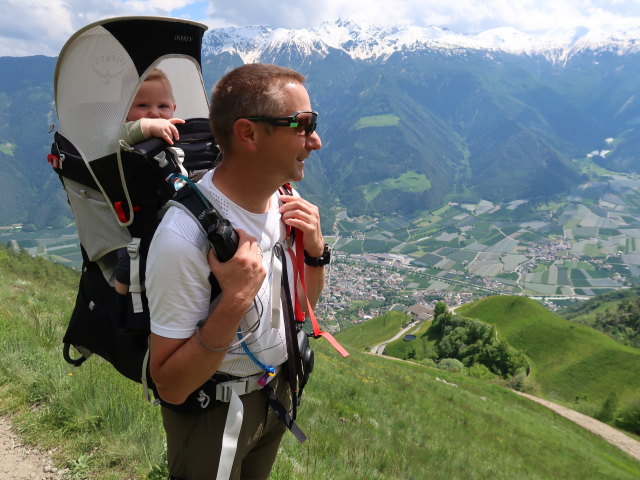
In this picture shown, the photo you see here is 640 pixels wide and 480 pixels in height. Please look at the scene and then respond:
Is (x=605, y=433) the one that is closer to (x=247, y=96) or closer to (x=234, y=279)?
(x=234, y=279)

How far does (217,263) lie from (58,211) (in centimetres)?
23044

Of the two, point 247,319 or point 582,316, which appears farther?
point 582,316

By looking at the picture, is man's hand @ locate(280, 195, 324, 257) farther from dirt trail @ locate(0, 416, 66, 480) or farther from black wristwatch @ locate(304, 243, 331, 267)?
dirt trail @ locate(0, 416, 66, 480)

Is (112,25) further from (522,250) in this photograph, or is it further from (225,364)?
(522,250)

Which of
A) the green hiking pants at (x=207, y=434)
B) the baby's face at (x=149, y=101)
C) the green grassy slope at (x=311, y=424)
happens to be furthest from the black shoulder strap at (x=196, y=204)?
the green grassy slope at (x=311, y=424)

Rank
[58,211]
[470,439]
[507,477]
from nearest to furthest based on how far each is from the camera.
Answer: [507,477] < [470,439] < [58,211]

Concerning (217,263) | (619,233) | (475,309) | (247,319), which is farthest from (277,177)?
(619,233)

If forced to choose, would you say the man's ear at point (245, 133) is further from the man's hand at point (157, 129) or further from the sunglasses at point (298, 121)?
the man's hand at point (157, 129)

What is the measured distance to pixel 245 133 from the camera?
1.84 m

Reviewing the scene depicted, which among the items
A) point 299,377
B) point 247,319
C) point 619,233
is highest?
point 247,319

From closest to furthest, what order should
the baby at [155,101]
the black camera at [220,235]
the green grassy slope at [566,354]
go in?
the black camera at [220,235]
the baby at [155,101]
the green grassy slope at [566,354]

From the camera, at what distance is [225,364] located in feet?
6.55

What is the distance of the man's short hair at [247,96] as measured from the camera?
182 cm

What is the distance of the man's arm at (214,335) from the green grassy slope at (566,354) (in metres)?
46.2
